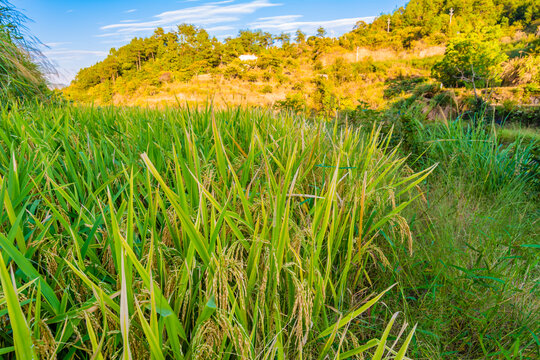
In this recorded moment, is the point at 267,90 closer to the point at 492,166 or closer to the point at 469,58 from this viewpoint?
the point at 469,58

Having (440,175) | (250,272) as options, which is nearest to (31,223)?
(250,272)

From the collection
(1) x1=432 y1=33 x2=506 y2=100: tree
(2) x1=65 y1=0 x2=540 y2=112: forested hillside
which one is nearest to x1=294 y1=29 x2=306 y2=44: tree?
(2) x1=65 y1=0 x2=540 y2=112: forested hillside

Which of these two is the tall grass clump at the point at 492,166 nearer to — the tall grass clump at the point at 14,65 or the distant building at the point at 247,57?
the tall grass clump at the point at 14,65

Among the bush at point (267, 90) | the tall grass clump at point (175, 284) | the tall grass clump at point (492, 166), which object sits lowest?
the tall grass clump at point (492, 166)

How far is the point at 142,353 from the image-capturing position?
0.60 metres

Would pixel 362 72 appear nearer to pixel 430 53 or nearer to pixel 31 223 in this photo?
pixel 430 53

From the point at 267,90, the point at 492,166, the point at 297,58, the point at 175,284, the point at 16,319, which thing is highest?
the point at 297,58

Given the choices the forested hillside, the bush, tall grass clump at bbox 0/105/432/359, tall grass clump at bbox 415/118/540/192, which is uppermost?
the forested hillside

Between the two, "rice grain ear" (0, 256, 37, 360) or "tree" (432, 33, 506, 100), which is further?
"tree" (432, 33, 506, 100)

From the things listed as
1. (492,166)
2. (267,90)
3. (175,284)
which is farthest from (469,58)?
(267,90)

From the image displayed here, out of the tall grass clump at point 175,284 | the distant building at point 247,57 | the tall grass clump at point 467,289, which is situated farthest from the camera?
the distant building at point 247,57

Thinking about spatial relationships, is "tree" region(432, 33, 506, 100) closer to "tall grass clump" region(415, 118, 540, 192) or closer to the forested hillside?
the forested hillside

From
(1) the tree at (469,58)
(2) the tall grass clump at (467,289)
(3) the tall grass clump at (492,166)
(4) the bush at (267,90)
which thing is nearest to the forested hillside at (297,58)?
(4) the bush at (267,90)

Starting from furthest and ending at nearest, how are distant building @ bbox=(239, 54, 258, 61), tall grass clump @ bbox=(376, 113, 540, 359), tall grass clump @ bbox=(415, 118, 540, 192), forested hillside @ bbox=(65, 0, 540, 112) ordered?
distant building @ bbox=(239, 54, 258, 61), forested hillside @ bbox=(65, 0, 540, 112), tall grass clump @ bbox=(415, 118, 540, 192), tall grass clump @ bbox=(376, 113, 540, 359)
